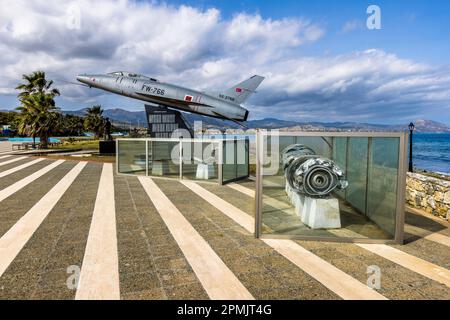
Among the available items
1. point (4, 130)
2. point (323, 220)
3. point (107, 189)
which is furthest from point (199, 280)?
point (4, 130)

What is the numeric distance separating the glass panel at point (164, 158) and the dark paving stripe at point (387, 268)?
9437mm

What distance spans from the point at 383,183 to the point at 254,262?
13.2 ft

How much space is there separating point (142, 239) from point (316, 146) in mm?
5316

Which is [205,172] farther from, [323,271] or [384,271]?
[384,271]

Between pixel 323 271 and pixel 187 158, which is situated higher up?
pixel 187 158

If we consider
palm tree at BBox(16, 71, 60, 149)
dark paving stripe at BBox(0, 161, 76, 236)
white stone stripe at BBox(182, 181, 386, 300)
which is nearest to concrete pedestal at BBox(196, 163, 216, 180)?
white stone stripe at BBox(182, 181, 386, 300)

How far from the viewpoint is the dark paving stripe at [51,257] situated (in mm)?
3996

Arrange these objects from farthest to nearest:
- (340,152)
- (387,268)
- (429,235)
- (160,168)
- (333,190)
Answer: (160,168), (340,152), (333,190), (429,235), (387,268)

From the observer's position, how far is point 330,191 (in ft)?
22.0

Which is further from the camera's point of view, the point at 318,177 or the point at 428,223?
the point at 428,223

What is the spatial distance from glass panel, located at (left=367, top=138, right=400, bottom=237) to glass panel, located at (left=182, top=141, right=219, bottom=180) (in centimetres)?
739

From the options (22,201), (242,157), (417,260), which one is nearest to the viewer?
(417,260)

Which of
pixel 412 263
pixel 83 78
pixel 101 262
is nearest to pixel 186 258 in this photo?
pixel 101 262

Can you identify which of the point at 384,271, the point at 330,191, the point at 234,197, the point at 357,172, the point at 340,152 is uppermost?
the point at 340,152
